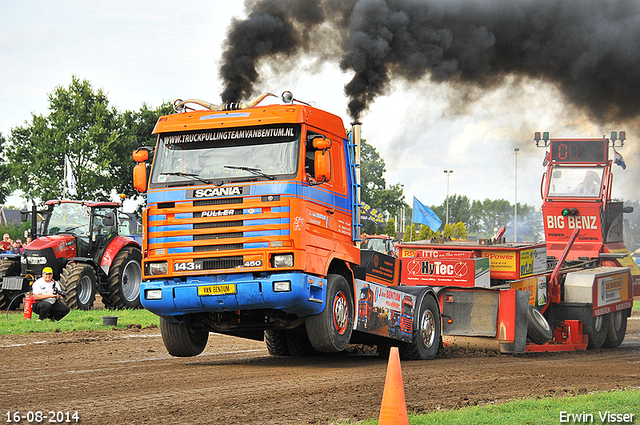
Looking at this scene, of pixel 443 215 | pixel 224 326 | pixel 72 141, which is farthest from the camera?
pixel 443 215

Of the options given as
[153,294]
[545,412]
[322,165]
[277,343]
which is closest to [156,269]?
[153,294]

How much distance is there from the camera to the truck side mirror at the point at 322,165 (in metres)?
9.25

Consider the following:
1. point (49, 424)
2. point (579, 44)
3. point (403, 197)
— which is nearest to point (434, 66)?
point (579, 44)

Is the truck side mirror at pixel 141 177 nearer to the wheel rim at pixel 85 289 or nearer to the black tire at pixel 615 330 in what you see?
the wheel rim at pixel 85 289

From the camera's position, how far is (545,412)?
22.4ft

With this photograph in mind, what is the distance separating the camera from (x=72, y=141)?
41.8m

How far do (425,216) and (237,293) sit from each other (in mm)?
27510

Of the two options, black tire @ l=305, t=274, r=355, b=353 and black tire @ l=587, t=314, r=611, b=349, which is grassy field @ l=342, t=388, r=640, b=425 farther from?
black tire @ l=587, t=314, r=611, b=349

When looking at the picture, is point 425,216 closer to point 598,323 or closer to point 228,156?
point 598,323

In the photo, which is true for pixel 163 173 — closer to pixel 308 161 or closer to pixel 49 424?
pixel 308 161

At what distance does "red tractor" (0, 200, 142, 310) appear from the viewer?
715 inches

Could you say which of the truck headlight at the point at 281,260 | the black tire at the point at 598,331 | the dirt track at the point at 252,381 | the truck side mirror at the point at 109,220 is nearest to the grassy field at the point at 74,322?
the dirt track at the point at 252,381

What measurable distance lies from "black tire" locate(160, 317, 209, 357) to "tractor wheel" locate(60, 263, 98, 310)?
320 inches

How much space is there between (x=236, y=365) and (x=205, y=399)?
3.04 metres
